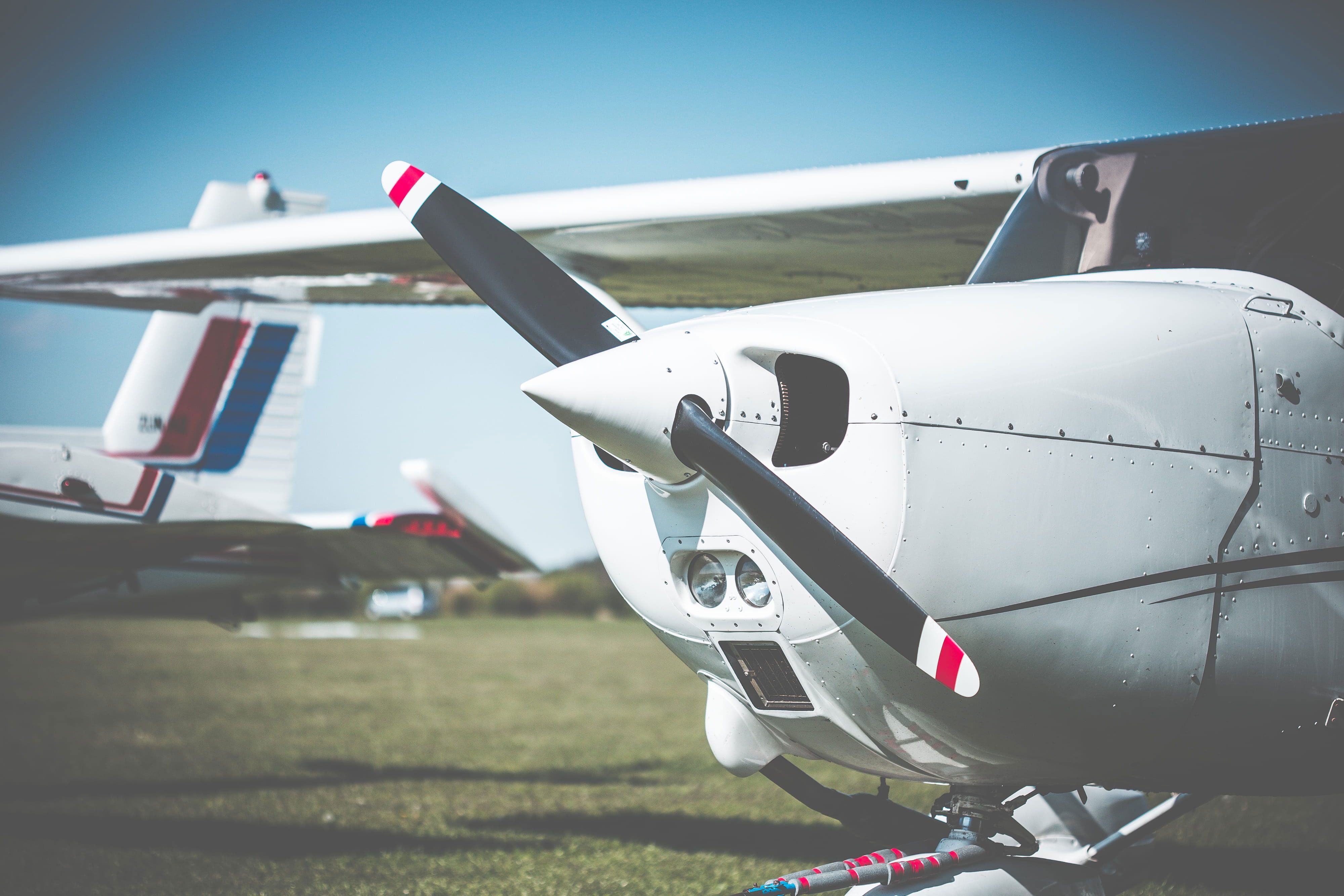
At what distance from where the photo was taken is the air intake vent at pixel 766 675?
8.74 ft

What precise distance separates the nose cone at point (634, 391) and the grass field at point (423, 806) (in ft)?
11.4

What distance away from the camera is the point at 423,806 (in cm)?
770

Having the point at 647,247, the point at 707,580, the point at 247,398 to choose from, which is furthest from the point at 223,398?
the point at 707,580

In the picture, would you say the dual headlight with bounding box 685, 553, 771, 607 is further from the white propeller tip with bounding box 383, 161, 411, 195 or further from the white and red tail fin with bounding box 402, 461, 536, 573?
the white and red tail fin with bounding box 402, 461, 536, 573

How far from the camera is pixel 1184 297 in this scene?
289 centimetres

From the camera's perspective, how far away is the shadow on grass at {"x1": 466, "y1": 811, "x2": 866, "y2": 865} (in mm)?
6250

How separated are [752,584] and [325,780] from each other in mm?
7345

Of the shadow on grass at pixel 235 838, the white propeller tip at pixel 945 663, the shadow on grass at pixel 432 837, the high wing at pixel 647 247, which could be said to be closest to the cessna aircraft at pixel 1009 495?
the white propeller tip at pixel 945 663

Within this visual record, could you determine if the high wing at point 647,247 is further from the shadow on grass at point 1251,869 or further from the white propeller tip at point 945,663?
the shadow on grass at point 1251,869

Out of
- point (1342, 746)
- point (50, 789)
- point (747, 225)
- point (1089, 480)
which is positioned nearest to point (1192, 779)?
point (1342, 746)

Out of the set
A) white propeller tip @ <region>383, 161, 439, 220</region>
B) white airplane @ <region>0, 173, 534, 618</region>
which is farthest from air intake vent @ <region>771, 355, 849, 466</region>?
white airplane @ <region>0, 173, 534, 618</region>

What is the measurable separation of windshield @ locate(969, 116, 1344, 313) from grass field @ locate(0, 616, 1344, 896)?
2.69 meters

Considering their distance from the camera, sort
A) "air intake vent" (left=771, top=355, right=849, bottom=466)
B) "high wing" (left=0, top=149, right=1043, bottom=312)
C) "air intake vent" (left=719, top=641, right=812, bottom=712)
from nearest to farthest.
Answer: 1. "air intake vent" (left=771, top=355, right=849, bottom=466)
2. "air intake vent" (left=719, top=641, right=812, bottom=712)
3. "high wing" (left=0, top=149, right=1043, bottom=312)

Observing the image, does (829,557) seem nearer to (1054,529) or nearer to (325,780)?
(1054,529)
